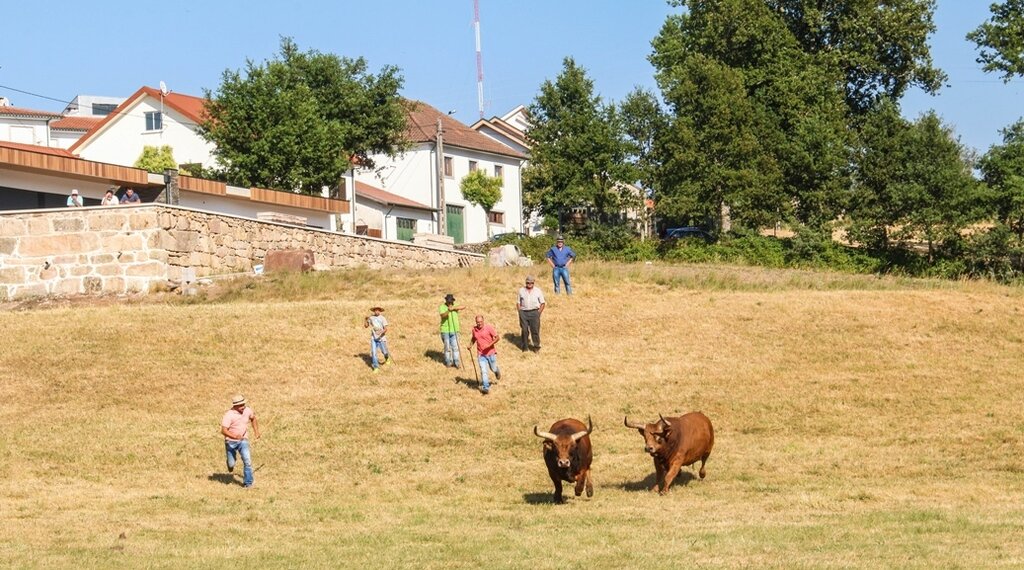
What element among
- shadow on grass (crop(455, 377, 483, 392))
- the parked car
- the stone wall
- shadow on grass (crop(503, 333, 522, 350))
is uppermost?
the parked car

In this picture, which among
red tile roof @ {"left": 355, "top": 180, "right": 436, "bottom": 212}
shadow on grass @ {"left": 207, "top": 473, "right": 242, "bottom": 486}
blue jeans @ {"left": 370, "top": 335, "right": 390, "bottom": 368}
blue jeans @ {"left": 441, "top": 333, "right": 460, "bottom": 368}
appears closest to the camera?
shadow on grass @ {"left": 207, "top": 473, "right": 242, "bottom": 486}

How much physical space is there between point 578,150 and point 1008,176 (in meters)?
22.7

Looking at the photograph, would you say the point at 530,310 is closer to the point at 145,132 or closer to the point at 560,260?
the point at 560,260

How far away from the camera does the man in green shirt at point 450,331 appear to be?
31.0 metres

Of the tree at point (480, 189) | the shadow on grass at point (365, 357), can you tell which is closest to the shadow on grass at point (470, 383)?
the shadow on grass at point (365, 357)

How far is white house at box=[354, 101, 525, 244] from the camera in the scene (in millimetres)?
72562

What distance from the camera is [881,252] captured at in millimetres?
62875

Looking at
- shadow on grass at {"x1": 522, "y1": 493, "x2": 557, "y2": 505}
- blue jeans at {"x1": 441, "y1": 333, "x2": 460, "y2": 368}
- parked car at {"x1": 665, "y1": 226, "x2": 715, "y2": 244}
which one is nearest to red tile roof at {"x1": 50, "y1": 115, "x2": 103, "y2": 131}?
parked car at {"x1": 665, "y1": 226, "x2": 715, "y2": 244}

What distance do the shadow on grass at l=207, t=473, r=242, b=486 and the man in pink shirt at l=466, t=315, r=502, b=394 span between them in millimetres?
7297

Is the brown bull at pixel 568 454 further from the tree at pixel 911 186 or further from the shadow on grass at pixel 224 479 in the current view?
the tree at pixel 911 186

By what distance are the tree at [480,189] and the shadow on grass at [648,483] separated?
52550 millimetres

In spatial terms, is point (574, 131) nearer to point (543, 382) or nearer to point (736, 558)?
point (543, 382)

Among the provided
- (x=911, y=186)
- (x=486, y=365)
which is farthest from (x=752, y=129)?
(x=486, y=365)

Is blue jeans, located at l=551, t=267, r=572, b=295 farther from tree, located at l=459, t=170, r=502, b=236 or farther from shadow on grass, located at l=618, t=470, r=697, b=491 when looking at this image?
tree, located at l=459, t=170, r=502, b=236
